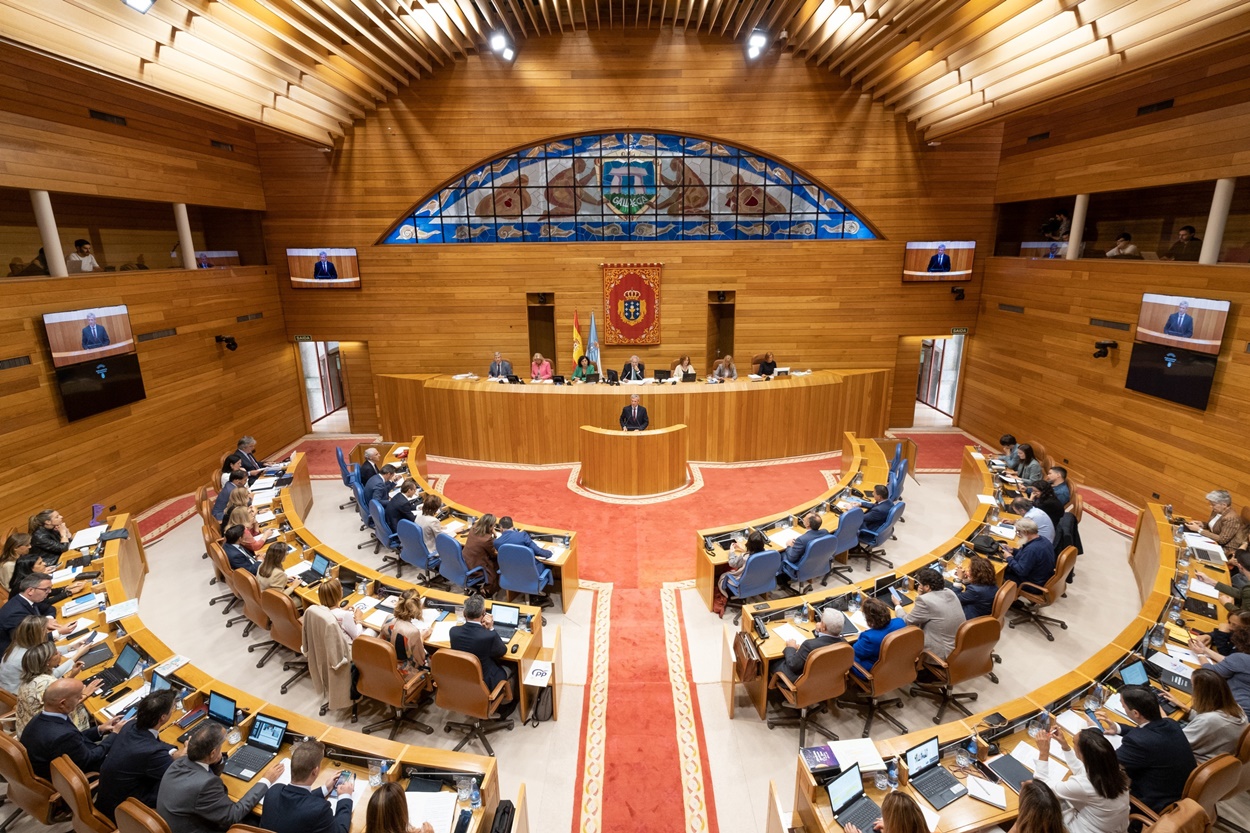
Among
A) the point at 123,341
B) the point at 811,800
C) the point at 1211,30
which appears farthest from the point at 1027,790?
the point at 123,341

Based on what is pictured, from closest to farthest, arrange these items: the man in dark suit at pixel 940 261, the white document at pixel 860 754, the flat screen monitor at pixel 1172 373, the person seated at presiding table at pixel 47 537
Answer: the white document at pixel 860 754, the person seated at presiding table at pixel 47 537, the flat screen monitor at pixel 1172 373, the man in dark suit at pixel 940 261

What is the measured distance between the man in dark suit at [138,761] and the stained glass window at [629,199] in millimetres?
10985

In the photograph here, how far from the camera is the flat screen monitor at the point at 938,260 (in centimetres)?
1275

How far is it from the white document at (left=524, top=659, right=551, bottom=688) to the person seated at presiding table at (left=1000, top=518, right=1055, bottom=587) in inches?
185

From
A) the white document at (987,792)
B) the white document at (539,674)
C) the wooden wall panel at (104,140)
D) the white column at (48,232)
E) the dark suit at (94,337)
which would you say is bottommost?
the white document at (539,674)

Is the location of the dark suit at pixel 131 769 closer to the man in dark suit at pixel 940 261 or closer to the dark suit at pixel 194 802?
the dark suit at pixel 194 802

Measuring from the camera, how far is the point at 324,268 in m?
12.9

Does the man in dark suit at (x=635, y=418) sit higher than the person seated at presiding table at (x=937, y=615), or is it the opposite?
the man in dark suit at (x=635, y=418)

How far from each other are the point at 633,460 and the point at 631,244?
5.34 metres

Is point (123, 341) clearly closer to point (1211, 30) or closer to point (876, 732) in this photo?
point (876, 732)

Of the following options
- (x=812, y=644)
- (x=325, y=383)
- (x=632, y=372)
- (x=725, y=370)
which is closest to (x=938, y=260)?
(x=725, y=370)

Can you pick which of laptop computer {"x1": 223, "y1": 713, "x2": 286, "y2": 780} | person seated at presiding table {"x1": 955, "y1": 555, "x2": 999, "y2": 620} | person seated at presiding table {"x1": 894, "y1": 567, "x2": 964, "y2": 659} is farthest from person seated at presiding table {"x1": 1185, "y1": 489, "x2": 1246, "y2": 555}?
laptop computer {"x1": 223, "y1": 713, "x2": 286, "y2": 780}

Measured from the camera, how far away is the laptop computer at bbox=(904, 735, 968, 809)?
361 cm

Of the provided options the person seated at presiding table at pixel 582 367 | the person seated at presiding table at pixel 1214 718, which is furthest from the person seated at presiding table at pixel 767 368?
the person seated at presiding table at pixel 1214 718
